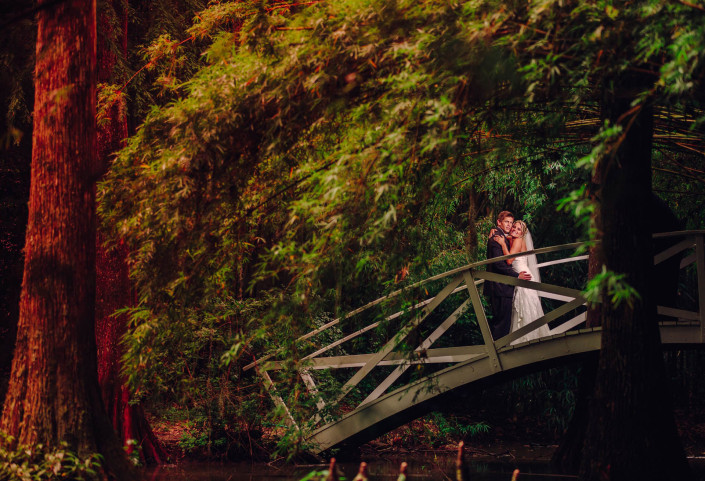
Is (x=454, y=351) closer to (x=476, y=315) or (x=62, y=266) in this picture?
(x=476, y=315)

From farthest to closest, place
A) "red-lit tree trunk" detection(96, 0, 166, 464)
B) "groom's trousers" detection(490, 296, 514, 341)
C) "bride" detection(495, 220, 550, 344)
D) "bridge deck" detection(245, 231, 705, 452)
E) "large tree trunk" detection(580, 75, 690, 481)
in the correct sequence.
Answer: "groom's trousers" detection(490, 296, 514, 341), "bride" detection(495, 220, 550, 344), "red-lit tree trunk" detection(96, 0, 166, 464), "bridge deck" detection(245, 231, 705, 452), "large tree trunk" detection(580, 75, 690, 481)

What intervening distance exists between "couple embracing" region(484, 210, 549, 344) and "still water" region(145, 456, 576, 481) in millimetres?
1641

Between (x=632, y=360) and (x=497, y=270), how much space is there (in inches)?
148

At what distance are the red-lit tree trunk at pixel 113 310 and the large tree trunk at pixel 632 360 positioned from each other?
5.04 metres

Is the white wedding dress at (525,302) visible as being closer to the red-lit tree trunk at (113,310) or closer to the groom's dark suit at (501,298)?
the groom's dark suit at (501,298)

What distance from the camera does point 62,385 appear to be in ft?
19.2

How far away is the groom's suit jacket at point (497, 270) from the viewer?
9195 mm

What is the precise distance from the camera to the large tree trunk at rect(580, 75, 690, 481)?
5676 millimetres

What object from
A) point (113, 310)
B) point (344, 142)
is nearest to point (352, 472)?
point (113, 310)

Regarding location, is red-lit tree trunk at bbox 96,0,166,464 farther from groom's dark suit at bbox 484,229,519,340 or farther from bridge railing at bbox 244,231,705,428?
groom's dark suit at bbox 484,229,519,340

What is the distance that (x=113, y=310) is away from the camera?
8.32m

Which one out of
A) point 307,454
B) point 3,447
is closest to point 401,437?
point 307,454

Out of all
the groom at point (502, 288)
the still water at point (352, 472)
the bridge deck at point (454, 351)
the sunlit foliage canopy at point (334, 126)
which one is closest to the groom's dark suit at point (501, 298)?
the groom at point (502, 288)

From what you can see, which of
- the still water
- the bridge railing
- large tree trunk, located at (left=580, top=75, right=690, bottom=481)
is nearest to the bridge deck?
the bridge railing
